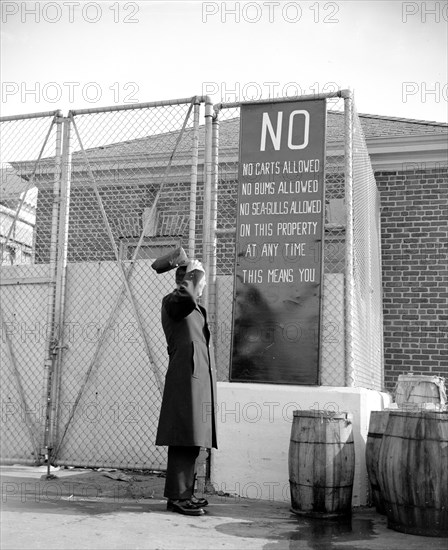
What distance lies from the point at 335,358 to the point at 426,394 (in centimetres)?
185

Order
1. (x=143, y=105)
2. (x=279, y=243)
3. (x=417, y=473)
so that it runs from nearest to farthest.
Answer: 1. (x=417, y=473)
2. (x=279, y=243)
3. (x=143, y=105)

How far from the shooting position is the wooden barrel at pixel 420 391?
8.05 meters

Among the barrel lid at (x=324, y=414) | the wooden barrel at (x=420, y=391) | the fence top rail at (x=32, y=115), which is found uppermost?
the fence top rail at (x=32, y=115)

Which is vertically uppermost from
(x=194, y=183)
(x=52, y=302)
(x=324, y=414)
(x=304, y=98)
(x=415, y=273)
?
(x=304, y=98)

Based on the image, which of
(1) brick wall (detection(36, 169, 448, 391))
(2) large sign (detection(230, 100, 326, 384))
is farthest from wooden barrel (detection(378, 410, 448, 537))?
(1) brick wall (detection(36, 169, 448, 391))

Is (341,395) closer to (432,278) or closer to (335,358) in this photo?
(335,358)

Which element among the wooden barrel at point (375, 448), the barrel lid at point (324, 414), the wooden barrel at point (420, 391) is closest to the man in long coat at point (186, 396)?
the barrel lid at point (324, 414)

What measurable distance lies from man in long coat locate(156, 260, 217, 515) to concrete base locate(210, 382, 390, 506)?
0.78 m

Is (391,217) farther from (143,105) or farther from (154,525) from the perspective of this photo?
(154,525)

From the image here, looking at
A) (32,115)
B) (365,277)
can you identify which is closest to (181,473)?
(365,277)

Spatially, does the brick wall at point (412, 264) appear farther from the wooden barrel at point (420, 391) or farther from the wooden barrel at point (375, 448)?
the wooden barrel at point (375, 448)

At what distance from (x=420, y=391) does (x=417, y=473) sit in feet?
10.9

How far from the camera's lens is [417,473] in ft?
16.1

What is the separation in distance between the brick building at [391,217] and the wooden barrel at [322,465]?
440 centimetres
